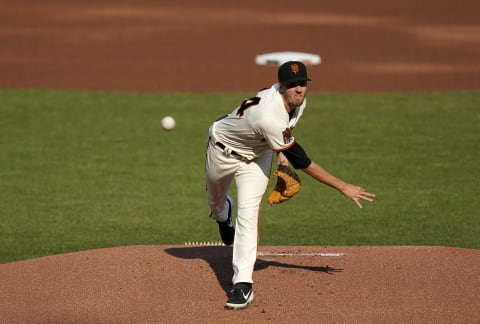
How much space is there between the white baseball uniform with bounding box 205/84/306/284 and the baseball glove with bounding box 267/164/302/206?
12cm

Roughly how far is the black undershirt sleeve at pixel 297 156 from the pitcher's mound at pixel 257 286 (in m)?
1.02

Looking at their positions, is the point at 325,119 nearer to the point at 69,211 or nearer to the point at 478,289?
the point at 69,211

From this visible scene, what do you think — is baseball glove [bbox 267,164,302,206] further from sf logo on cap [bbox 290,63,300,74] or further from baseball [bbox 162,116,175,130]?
baseball [bbox 162,116,175,130]

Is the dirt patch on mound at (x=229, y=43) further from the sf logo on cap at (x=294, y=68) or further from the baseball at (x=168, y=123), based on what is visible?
the sf logo on cap at (x=294, y=68)

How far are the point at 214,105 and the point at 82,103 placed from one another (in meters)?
2.49

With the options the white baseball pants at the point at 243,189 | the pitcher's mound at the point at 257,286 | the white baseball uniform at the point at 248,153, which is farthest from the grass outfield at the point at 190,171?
the white baseball uniform at the point at 248,153

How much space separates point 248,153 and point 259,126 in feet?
1.65

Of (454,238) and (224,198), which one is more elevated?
(224,198)

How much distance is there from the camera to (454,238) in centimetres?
985

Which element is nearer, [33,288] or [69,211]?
[33,288]

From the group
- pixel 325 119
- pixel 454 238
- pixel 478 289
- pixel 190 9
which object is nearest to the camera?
pixel 478 289

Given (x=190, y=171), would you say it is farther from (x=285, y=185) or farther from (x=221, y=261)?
(x=285, y=185)

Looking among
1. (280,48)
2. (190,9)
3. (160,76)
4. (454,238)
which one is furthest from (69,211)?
(190,9)

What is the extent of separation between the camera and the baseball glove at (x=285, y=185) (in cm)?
718
